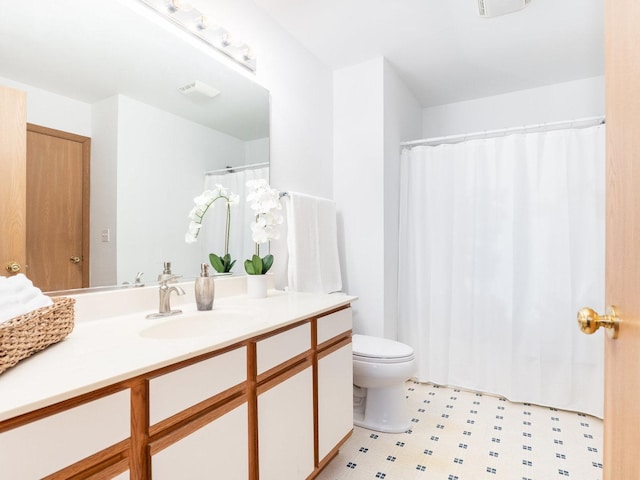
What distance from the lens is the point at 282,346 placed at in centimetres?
127

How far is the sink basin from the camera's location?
1.22 metres

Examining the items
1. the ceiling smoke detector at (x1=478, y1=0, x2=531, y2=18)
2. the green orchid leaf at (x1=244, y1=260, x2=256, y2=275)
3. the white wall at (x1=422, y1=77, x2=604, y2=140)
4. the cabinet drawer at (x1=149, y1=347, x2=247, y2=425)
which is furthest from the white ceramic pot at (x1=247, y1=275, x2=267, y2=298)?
the white wall at (x1=422, y1=77, x2=604, y2=140)

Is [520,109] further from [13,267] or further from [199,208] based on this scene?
[13,267]

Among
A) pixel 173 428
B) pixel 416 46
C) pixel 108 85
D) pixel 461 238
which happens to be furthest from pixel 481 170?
pixel 173 428

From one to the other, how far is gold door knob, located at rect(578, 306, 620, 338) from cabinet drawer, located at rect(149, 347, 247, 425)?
0.88 metres

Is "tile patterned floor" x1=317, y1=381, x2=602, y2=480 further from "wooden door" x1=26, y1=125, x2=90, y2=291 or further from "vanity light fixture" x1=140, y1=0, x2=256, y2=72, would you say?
"vanity light fixture" x1=140, y1=0, x2=256, y2=72

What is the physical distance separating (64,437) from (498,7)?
2438 millimetres

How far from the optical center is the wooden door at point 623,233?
559 mm

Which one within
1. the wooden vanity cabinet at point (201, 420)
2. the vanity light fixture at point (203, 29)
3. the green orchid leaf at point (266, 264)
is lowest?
the wooden vanity cabinet at point (201, 420)

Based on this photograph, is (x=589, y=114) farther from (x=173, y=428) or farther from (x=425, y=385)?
(x=173, y=428)

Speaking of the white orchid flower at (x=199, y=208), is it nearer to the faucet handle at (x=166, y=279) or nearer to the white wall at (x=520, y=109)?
the faucet handle at (x=166, y=279)

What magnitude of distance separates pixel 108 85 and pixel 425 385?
8.71ft

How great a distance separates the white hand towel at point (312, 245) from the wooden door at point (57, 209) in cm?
104

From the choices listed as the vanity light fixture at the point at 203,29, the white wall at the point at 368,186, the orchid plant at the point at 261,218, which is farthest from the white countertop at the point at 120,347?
the vanity light fixture at the point at 203,29
